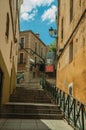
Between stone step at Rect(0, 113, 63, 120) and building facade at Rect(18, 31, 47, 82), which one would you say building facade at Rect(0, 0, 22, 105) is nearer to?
stone step at Rect(0, 113, 63, 120)

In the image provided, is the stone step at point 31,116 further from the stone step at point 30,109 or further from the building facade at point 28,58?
the building facade at point 28,58

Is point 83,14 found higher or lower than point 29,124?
higher

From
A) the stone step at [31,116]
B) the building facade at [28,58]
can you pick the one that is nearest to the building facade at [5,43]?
the stone step at [31,116]

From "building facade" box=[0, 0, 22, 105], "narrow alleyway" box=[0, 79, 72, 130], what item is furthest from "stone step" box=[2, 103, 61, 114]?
"building facade" box=[0, 0, 22, 105]

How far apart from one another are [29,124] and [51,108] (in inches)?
123

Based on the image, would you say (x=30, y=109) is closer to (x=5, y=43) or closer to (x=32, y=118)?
(x=32, y=118)

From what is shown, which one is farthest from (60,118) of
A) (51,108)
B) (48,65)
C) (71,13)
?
(48,65)

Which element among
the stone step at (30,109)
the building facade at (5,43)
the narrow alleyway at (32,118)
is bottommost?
the narrow alleyway at (32,118)

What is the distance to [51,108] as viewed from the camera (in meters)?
13.4

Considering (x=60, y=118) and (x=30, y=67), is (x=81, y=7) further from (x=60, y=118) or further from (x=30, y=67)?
(x=30, y=67)

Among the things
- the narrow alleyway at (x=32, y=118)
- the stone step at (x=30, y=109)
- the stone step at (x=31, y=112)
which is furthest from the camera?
the stone step at (x=30, y=109)

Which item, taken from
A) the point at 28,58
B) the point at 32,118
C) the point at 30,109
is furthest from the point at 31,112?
the point at 28,58

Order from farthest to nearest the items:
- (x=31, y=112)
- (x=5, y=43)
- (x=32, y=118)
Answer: (x=31, y=112) < (x=32, y=118) < (x=5, y=43)

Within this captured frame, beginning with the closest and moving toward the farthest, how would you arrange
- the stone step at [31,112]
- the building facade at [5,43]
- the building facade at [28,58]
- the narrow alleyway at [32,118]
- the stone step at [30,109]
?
the narrow alleyway at [32,118] < the building facade at [5,43] < the stone step at [31,112] < the stone step at [30,109] < the building facade at [28,58]
